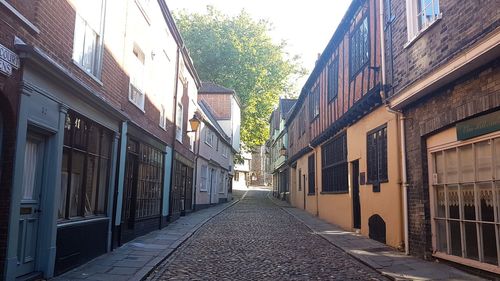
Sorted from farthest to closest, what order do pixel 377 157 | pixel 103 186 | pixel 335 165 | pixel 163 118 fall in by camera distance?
pixel 335 165 → pixel 163 118 → pixel 377 157 → pixel 103 186

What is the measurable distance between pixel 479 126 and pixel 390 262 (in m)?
3.12

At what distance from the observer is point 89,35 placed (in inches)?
324

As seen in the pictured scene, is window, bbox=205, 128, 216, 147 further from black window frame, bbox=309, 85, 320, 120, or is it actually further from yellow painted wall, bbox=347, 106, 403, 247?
yellow painted wall, bbox=347, 106, 403, 247

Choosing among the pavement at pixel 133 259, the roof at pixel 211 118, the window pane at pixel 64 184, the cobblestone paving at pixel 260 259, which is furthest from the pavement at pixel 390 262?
the roof at pixel 211 118

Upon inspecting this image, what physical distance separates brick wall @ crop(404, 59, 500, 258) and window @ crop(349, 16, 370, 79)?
11.2 feet

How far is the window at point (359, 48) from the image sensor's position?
12.3 m

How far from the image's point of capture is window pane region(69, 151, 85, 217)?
307 inches

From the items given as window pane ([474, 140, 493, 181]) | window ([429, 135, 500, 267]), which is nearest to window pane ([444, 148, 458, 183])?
window ([429, 135, 500, 267])

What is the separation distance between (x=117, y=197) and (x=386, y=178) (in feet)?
20.6

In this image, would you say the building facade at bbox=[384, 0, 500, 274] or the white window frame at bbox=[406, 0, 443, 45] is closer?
the building facade at bbox=[384, 0, 500, 274]

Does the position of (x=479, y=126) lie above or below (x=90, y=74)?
below

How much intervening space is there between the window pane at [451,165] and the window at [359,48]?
15.6ft

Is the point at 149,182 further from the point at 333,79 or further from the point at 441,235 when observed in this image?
the point at 441,235

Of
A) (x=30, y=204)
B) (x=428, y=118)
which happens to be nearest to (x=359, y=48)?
(x=428, y=118)
